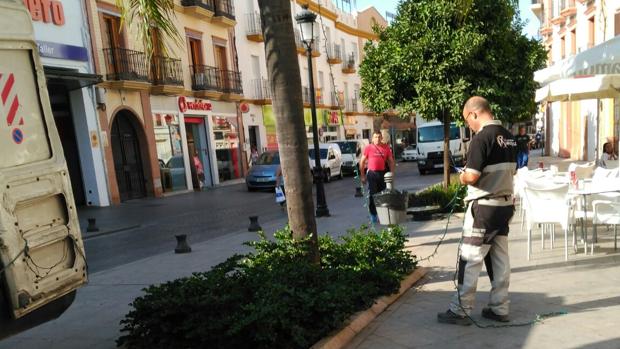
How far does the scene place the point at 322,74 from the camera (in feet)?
122

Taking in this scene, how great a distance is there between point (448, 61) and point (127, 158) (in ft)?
44.7

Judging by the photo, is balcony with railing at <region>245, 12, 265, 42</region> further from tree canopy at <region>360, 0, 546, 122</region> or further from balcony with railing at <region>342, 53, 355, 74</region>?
tree canopy at <region>360, 0, 546, 122</region>

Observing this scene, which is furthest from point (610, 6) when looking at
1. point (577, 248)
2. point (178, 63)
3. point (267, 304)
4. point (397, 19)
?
point (267, 304)

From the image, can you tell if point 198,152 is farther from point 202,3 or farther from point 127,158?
point 202,3

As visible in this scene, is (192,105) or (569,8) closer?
(192,105)

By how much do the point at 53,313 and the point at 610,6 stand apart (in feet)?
64.2

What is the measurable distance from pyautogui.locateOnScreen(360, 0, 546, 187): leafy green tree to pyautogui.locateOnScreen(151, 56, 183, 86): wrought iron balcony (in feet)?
38.4

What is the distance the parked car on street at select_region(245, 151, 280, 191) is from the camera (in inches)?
739

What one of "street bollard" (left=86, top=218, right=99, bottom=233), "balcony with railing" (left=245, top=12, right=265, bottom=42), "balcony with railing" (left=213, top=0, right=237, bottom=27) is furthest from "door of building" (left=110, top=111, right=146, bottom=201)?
"balcony with railing" (left=245, top=12, right=265, bottom=42)

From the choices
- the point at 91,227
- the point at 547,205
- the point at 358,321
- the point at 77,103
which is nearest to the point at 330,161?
the point at 77,103

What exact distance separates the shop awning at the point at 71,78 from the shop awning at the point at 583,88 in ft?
37.8

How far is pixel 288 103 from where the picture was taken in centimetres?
420

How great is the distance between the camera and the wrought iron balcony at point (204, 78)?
2195 centimetres

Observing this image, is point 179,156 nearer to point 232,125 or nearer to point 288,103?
point 232,125
